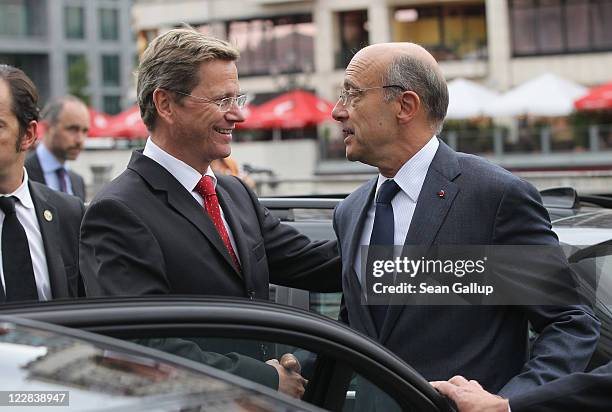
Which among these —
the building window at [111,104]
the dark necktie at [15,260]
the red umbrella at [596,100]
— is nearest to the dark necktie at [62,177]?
the dark necktie at [15,260]

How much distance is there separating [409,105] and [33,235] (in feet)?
4.40

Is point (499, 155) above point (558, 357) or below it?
above

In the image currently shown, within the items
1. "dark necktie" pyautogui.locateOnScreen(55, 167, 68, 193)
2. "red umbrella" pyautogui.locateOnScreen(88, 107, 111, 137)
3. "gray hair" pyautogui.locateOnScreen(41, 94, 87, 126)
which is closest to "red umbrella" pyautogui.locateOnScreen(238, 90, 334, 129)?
"red umbrella" pyautogui.locateOnScreen(88, 107, 111, 137)

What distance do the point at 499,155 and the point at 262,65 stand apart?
16.1 meters

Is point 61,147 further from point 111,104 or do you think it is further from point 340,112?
point 111,104

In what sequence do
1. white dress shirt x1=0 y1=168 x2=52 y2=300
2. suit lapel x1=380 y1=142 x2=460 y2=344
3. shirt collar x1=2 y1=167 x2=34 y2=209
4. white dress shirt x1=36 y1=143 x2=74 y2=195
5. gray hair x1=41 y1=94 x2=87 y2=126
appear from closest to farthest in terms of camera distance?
1. suit lapel x1=380 y1=142 x2=460 y2=344
2. white dress shirt x1=0 y1=168 x2=52 y2=300
3. shirt collar x1=2 y1=167 x2=34 y2=209
4. white dress shirt x1=36 y1=143 x2=74 y2=195
5. gray hair x1=41 y1=94 x2=87 y2=126

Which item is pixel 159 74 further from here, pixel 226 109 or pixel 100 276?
pixel 100 276

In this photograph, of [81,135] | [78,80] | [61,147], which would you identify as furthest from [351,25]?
[61,147]

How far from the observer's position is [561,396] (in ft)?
8.78

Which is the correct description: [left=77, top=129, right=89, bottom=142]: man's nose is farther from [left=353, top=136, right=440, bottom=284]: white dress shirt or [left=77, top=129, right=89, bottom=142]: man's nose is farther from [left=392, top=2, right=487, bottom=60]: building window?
[left=392, top=2, right=487, bottom=60]: building window

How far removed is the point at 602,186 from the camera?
61.5 ft

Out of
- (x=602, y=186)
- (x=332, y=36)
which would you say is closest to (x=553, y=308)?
(x=602, y=186)

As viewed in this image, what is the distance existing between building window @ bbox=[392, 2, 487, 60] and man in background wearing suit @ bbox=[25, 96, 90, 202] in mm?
30597

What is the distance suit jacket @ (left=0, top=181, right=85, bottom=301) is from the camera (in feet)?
11.2
